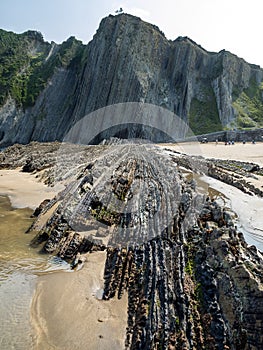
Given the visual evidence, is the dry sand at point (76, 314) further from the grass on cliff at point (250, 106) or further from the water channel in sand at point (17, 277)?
the grass on cliff at point (250, 106)

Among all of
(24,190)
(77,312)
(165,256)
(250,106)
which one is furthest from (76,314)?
(250,106)

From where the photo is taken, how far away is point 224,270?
6.62m

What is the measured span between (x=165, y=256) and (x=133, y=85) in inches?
2225

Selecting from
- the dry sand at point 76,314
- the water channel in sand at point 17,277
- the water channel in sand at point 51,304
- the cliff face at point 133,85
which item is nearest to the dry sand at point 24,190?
the water channel in sand at point 17,277

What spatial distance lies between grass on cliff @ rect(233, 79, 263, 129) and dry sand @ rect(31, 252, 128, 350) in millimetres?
61000

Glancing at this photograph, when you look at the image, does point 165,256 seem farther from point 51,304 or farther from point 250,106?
point 250,106

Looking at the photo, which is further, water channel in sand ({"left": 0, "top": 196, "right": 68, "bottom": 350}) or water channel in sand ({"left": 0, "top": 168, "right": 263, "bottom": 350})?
water channel in sand ({"left": 0, "top": 196, "right": 68, "bottom": 350})

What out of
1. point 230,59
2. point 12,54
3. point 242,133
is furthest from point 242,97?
point 12,54

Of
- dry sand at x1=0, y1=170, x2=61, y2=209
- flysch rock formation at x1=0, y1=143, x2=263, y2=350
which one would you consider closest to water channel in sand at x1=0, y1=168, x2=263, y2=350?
flysch rock formation at x1=0, y1=143, x2=263, y2=350

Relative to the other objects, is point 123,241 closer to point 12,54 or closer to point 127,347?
point 127,347

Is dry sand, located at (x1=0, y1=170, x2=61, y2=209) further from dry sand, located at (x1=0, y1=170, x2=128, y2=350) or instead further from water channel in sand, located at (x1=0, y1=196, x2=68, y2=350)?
dry sand, located at (x1=0, y1=170, x2=128, y2=350)

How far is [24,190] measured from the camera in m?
21.6

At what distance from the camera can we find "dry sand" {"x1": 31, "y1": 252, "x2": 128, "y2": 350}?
648 cm

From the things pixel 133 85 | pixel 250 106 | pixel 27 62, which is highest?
pixel 27 62
